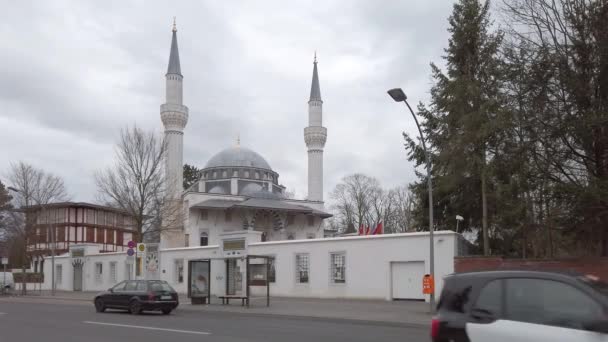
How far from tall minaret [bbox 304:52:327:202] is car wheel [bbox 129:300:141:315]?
5546 centimetres

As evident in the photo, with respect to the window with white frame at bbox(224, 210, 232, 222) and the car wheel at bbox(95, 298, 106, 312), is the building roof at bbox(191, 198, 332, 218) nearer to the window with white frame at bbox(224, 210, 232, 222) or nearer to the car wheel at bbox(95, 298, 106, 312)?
the window with white frame at bbox(224, 210, 232, 222)

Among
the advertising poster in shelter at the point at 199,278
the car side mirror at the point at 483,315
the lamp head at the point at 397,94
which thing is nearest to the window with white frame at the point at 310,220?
the advertising poster in shelter at the point at 199,278

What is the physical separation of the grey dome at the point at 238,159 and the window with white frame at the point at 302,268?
55.2m

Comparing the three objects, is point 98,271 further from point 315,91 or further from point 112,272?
point 315,91

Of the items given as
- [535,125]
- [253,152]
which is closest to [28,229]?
[535,125]

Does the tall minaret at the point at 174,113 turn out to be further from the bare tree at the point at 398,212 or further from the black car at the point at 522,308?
the black car at the point at 522,308

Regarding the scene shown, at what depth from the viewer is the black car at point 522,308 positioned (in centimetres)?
582

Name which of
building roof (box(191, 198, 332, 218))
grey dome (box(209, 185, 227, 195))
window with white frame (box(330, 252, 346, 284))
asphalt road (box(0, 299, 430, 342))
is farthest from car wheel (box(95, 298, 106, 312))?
grey dome (box(209, 185, 227, 195))

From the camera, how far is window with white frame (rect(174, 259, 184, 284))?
41.0 meters

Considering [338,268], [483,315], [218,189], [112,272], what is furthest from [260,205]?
[483,315]

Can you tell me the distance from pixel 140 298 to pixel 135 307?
0.39m

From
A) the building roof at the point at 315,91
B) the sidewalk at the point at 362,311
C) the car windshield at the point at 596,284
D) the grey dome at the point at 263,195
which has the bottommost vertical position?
the sidewalk at the point at 362,311

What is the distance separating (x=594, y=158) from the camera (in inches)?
877

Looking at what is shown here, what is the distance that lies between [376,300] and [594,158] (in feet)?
42.3
